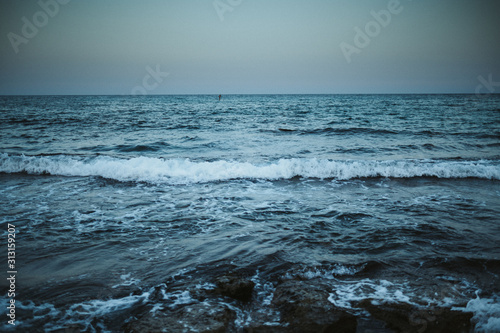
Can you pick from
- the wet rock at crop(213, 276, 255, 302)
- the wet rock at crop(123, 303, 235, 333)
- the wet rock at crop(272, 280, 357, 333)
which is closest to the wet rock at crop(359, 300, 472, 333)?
the wet rock at crop(272, 280, 357, 333)

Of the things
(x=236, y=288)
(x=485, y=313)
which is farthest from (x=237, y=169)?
(x=485, y=313)

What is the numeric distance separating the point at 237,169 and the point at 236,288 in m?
6.42

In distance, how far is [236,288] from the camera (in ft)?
10.5

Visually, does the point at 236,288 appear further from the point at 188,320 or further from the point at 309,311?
the point at 309,311

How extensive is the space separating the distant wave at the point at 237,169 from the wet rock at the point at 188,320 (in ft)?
19.8

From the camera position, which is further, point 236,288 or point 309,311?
point 236,288

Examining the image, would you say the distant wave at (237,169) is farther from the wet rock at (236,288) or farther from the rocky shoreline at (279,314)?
the rocky shoreline at (279,314)

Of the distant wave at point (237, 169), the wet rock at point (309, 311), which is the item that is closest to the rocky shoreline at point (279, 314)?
the wet rock at point (309, 311)

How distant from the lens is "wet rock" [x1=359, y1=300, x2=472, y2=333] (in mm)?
2686

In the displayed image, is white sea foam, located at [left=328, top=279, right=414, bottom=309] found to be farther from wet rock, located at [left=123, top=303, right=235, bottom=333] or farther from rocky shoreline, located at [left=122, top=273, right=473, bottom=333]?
wet rock, located at [left=123, top=303, right=235, bottom=333]

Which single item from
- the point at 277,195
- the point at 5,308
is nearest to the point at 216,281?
the point at 5,308

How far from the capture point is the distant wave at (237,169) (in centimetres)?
907

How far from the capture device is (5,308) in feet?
9.91

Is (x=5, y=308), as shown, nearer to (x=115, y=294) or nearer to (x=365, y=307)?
(x=115, y=294)
